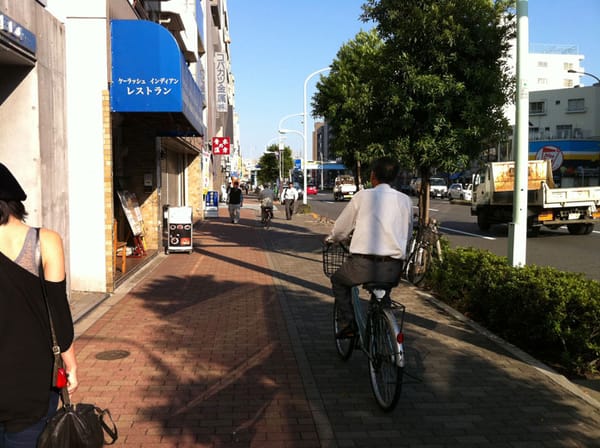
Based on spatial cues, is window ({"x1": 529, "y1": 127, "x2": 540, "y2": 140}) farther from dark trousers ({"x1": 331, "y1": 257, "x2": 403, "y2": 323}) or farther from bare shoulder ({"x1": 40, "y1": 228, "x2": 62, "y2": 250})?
bare shoulder ({"x1": 40, "y1": 228, "x2": 62, "y2": 250})

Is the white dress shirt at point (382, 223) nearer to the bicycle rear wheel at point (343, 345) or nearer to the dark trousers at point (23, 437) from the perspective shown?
the bicycle rear wheel at point (343, 345)

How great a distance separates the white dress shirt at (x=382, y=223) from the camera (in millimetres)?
4383

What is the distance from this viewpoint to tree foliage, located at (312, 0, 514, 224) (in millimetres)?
9836

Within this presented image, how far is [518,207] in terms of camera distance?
6.77 metres

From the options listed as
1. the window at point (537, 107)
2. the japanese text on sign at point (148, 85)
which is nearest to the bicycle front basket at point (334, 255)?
the japanese text on sign at point (148, 85)

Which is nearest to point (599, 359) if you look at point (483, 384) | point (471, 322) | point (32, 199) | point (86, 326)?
point (483, 384)

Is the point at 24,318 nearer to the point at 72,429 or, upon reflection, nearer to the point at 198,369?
the point at 72,429

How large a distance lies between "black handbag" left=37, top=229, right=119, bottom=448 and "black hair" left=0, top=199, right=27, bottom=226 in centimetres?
21

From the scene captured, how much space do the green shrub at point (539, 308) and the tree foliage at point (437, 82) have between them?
3.23 metres

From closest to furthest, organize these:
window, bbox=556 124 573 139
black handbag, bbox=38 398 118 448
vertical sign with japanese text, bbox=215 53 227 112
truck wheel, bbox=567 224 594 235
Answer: black handbag, bbox=38 398 118 448
truck wheel, bbox=567 224 594 235
vertical sign with japanese text, bbox=215 53 227 112
window, bbox=556 124 573 139

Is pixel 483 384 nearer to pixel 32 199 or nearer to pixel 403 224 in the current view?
pixel 403 224

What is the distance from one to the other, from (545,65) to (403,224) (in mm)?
89284

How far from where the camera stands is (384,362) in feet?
14.0

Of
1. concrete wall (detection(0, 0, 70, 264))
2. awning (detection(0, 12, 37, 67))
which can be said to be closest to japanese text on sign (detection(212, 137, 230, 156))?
concrete wall (detection(0, 0, 70, 264))
